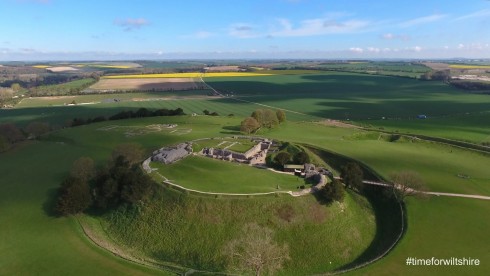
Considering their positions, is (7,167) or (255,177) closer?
(255,177)

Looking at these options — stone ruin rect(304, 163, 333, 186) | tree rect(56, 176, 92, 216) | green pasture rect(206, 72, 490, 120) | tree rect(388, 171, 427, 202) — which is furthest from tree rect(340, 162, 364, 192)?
green pasture rect(206, 72, 490, 120)

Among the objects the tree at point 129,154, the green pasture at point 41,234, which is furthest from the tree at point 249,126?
the green pasture at point 41,234

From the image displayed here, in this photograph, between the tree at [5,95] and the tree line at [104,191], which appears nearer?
the tree line at [104,191]

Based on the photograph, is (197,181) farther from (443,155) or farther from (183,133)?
(443,155)

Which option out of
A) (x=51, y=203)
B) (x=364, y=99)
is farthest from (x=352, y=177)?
(x=364, y=99)

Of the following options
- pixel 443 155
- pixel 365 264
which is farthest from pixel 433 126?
pixel 365 264

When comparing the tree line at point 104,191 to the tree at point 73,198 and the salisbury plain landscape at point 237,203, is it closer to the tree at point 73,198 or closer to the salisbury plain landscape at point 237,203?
the tree at point 73,198
